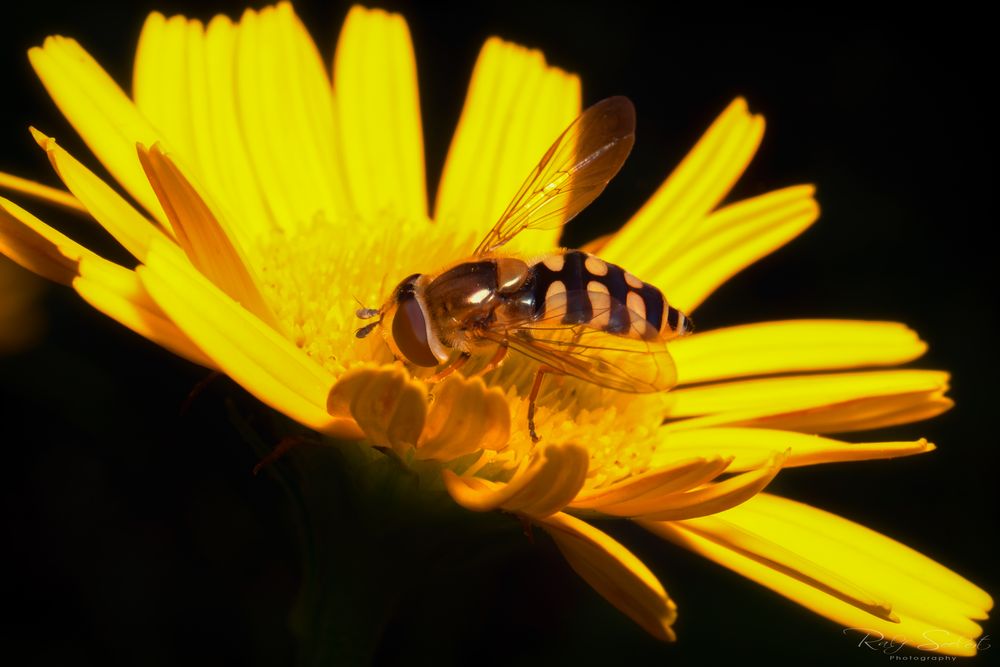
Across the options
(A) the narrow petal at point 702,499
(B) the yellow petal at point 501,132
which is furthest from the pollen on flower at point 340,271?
(A) the narrow petal at point 702,499

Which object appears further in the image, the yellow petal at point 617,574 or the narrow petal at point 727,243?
the narrow petal at point 727,243

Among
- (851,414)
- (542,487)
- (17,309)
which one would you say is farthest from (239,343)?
(17,309)

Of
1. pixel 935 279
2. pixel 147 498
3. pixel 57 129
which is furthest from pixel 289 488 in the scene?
pixel 935 279

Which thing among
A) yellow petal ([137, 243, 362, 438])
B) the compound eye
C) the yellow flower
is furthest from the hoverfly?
the yellow flower

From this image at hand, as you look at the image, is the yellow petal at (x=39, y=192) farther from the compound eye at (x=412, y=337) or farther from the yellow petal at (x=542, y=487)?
the yellow petal at (x=542, y=487)

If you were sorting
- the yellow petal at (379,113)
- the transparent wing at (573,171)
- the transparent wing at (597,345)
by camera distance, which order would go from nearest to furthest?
the transparent wing at (597,345)
the transparent wing at (573,171)
the yellow petal at (379,113)

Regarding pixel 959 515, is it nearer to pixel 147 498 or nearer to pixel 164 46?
pixel 147 498
